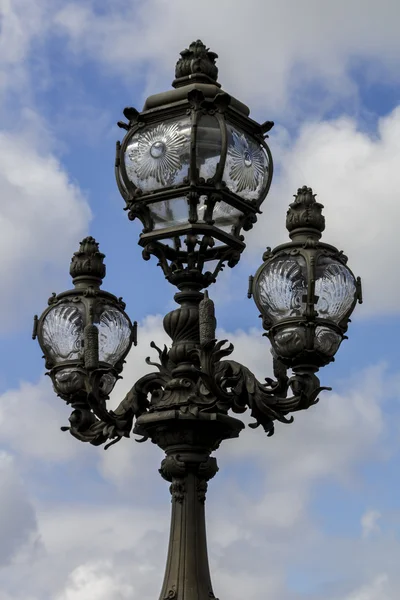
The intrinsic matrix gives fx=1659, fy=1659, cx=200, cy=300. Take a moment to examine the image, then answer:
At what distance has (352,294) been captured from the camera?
10883 millimetres

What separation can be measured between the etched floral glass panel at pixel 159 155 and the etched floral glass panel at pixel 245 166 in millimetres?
294

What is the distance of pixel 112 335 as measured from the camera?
11641 mm

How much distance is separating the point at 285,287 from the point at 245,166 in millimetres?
884

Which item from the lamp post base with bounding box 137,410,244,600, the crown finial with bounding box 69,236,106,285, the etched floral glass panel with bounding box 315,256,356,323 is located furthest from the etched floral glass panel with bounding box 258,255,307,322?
the crown finial with bounding box 69,236,106,285

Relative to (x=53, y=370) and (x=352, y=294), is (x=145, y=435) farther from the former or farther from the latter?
(x=352, y=294)

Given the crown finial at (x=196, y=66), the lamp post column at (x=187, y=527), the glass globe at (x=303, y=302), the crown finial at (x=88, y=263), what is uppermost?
the crown finial at (x=196, y=66)

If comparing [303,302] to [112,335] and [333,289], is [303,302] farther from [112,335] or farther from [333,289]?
[112,335]

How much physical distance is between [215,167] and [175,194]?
0.31 m

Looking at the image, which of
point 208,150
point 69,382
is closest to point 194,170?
point 208,150

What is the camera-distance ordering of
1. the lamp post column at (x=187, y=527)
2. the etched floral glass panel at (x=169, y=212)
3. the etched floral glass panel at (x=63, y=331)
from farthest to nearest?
the etched floral glass panel at (x=63, y=331) → the etched floral glass panel at (x=169, y=212) → the lamp post column at (x=187, y=527)

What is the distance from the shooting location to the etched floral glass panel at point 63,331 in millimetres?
11516

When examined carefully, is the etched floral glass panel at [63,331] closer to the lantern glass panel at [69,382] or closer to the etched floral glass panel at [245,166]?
the lantern glass panel at [69,382]

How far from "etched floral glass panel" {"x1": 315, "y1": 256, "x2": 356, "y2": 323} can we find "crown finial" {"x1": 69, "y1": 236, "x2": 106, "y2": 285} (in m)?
1.87

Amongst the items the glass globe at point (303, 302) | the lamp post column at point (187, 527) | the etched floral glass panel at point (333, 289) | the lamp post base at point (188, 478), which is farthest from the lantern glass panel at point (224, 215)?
the lamp post column at point (187, 527)
